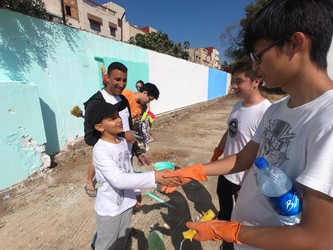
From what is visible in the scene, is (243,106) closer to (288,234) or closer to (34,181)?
(288,234)

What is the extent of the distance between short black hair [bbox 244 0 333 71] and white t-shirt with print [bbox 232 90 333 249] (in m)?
0.16

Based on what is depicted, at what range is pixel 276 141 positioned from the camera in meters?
0.94

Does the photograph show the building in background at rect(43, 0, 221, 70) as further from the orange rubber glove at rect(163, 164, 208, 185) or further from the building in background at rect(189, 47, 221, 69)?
the orange rubber glove at rect(163, 164, 208, 185)

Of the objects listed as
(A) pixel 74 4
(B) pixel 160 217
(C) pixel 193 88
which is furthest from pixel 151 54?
(A) pixel 74 4

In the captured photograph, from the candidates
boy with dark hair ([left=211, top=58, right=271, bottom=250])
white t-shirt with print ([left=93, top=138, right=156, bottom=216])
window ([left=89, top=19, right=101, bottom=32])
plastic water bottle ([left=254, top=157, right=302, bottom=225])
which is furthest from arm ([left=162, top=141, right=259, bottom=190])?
window ([left=89, top=19, right=101, bottom=32])

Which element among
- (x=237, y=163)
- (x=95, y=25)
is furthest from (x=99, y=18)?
(x=237, y=163)

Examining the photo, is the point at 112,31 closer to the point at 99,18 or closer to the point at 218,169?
the point at 99,18

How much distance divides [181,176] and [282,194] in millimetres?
789

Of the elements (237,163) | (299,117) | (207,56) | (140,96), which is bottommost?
(237,163)

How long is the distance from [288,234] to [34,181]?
379 cm

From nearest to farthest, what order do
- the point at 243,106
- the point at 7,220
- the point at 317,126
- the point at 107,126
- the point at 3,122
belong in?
the point at 317,126 < the point at 107,126 < the point at 243,106 < the point at 7,220 < the point at 3,122

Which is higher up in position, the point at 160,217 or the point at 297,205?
the point at 297,205

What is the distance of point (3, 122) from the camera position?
121 inches

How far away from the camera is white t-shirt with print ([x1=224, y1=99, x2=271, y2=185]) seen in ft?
6.47
